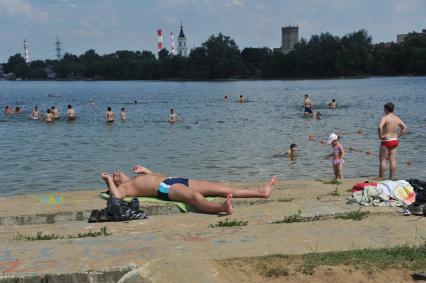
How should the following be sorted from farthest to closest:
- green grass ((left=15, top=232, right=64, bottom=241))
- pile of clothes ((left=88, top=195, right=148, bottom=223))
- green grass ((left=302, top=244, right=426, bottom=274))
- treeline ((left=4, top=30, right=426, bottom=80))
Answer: treeline ((left=4, top=30, right=426, bottom=80)) < pile of clothes ((left=88, top=195, right=148, bottom=223)) < green grass ((left=15, top=232, right=64, bottom=241)) < green grass ((left=302, top=244, right=426, bottom=274))

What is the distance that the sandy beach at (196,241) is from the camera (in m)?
5.25

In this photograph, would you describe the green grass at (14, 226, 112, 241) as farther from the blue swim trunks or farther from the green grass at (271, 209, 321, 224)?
the green grass at (271, 209, 321, 224)

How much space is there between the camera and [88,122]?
37906mm

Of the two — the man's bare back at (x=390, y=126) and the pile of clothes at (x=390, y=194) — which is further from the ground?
the man's bare back at (x=390, y=126)

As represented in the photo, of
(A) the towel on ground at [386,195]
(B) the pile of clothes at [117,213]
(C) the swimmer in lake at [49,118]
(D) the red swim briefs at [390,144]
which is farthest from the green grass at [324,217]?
(C) the swimmer in lake at [49,118]

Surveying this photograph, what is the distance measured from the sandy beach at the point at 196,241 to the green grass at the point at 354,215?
82mm

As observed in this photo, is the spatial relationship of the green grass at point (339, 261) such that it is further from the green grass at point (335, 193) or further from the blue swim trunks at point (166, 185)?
the green grass at point (335, 193)

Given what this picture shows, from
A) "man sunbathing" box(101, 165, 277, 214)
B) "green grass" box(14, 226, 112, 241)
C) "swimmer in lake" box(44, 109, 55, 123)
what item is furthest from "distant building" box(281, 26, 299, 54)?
"green grass" box(14, 226, 112, 241)

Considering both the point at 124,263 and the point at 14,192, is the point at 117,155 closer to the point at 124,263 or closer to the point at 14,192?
the point at 14,192

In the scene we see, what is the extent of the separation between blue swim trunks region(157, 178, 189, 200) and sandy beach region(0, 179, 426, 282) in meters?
0.20

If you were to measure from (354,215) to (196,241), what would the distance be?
2.24 metres

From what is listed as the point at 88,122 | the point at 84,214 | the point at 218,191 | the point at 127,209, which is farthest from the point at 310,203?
the point at 88,122

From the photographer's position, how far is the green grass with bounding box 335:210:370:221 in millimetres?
7214

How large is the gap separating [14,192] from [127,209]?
724cm
